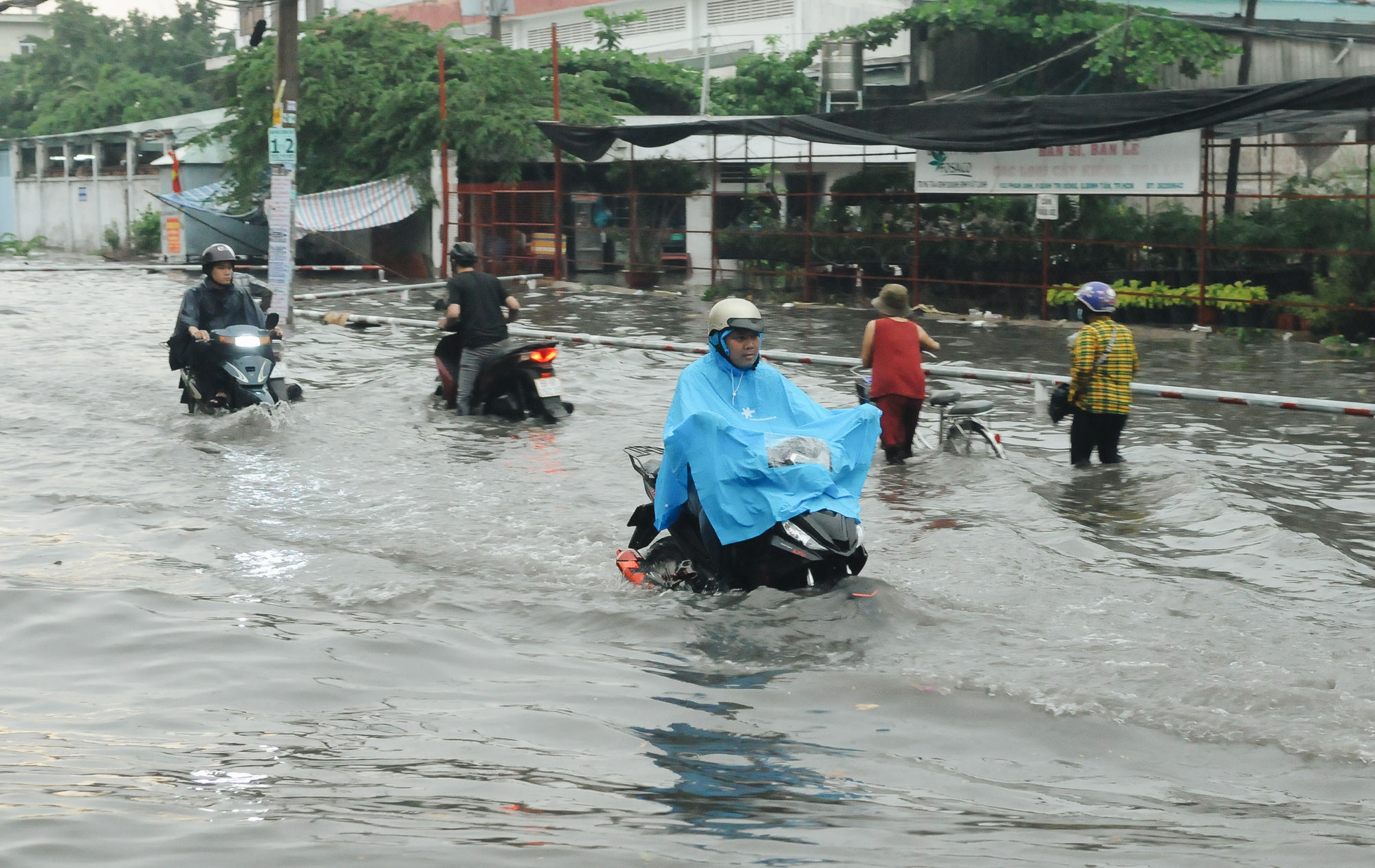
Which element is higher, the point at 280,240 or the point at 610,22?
the point at 610,22

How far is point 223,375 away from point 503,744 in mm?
8101

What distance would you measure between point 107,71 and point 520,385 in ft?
162

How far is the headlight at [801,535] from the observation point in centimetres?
627

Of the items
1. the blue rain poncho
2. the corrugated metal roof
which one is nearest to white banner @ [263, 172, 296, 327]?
the blue rain poncho

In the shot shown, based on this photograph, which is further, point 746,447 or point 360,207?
point 360,207

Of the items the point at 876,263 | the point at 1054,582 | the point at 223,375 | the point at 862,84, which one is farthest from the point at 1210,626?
the point at 862,84

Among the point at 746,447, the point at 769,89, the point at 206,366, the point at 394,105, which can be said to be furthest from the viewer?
the point at 769,89

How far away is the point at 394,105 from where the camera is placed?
31641mm

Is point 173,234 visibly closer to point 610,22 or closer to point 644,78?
point 644,78

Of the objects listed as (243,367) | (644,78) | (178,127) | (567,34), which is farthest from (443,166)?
(243,367)

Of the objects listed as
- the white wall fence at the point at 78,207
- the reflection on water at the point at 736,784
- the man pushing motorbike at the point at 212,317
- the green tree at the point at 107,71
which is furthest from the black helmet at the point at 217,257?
the green tree at the point at 107,71

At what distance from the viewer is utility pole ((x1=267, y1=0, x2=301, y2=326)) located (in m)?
19.4

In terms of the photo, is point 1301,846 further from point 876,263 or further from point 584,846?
point 876,263

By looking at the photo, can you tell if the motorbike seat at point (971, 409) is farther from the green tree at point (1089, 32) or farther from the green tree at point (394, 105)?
the green tree at point (394, 105)
